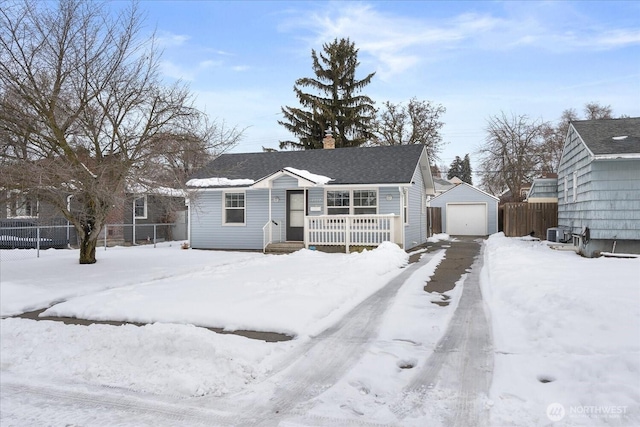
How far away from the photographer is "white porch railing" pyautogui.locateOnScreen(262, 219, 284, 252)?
15953 millimetres

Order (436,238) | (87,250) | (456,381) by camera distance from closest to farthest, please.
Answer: (456,381)
(87,250)
(436,238)

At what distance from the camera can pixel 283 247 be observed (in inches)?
612

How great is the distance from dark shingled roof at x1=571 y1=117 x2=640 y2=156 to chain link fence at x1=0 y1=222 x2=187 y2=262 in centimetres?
1611

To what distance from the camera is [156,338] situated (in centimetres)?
467

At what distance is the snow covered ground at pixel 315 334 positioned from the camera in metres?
3.47

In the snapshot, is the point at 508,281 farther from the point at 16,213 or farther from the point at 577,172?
the point at 16,213

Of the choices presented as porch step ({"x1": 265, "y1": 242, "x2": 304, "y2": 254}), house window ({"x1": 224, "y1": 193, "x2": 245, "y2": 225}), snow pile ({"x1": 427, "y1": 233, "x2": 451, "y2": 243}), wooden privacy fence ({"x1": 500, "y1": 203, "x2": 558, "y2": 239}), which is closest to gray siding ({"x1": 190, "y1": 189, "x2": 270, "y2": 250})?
house window ({"x1": 224, "y1": 193, "x2": 245, "y2": 225})

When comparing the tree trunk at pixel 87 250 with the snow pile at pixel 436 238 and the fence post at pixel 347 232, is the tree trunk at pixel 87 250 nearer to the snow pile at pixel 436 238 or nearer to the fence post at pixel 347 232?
the fence post at pixel 347 232

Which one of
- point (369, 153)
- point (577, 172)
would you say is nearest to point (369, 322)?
point (577, 172)

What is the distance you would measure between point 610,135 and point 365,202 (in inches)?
319

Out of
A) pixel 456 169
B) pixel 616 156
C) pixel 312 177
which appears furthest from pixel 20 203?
pixel 456 169

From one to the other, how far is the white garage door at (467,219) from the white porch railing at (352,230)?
14.8 meters

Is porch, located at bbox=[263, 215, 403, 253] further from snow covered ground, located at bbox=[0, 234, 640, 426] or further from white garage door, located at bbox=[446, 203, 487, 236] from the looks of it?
white garage door, located at bbox=[446, 203, 487, 236]

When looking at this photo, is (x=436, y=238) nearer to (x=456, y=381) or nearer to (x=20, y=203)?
(x=20, y=203)
